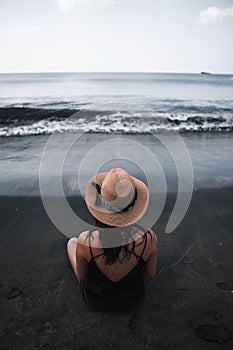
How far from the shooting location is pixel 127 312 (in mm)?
2105

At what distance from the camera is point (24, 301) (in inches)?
86.4

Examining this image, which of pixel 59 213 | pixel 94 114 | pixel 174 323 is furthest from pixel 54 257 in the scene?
pixel 94 114

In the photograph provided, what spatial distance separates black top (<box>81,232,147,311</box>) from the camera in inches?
75.6

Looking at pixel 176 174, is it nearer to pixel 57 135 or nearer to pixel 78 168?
pixel 78 168

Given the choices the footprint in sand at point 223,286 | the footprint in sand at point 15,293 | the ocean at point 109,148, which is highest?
the ocean at point 109,148

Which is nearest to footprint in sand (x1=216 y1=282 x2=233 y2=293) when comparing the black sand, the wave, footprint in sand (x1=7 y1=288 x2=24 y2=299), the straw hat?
the black sand

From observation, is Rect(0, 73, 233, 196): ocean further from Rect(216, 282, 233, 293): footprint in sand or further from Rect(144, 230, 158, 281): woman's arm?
Rect(144, 230, 158, 281): woman's arm

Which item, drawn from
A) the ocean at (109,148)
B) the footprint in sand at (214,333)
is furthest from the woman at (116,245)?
the ocean at (109,148)

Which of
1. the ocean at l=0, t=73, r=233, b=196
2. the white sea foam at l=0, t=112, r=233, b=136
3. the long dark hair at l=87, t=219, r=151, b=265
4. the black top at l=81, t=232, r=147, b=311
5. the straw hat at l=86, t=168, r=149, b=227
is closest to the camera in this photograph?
the straw hat at l=86, t=168, r=149, b=227

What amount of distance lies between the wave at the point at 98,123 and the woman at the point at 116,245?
733 cm

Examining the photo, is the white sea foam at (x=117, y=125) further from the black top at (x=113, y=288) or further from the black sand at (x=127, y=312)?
the black top at (x=113, y=288)

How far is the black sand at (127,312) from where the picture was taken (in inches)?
74.3

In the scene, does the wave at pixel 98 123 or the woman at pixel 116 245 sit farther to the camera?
the wave at pixel 98 123

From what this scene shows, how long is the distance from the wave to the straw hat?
7343 millimetres
